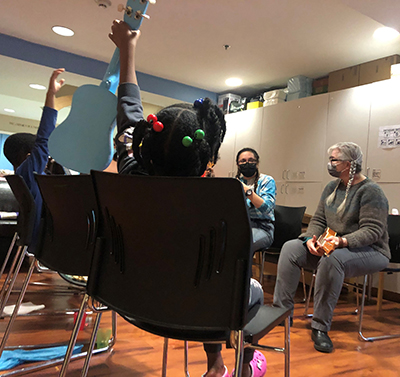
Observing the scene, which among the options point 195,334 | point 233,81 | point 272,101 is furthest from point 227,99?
point 195,334

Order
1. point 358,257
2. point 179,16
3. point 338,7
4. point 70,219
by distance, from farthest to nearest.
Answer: point 179,16, point 338,7, point 358,257, point 70,219

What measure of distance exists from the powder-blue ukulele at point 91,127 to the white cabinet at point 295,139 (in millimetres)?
3306

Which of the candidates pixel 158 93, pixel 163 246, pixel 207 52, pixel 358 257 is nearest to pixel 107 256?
pixel 163 246

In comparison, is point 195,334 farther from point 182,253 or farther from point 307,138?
point 307,138

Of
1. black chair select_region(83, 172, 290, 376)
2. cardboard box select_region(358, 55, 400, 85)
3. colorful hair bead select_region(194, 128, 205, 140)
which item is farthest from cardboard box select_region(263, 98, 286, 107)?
black chair select_region(83, 172, 290, 376)

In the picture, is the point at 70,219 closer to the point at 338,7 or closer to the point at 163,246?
the point at 163,246

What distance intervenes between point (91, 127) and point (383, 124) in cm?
318

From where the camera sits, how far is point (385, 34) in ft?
11.1

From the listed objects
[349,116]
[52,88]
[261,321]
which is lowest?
[261,321]

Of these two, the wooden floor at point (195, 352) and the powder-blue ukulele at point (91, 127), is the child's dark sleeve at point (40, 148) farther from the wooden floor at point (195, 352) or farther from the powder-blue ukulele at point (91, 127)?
the wooden floor at point (195, 352)

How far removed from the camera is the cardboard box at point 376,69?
12.2ft

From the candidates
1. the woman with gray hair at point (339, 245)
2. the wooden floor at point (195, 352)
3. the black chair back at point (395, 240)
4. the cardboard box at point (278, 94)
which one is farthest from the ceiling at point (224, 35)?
the wooden floor at point (195, 352)

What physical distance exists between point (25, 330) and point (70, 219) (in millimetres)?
1153

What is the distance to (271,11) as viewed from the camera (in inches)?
124
